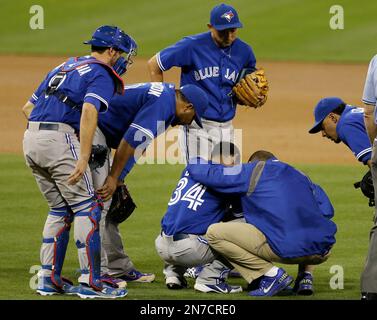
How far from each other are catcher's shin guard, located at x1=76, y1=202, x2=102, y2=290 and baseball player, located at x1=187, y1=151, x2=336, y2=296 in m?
0.82

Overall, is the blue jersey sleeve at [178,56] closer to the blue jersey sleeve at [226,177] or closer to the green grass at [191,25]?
the blue jersey sleeve at [226,177]

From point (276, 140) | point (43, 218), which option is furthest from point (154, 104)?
point (276, 140)

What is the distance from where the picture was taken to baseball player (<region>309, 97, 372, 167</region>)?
781 cm

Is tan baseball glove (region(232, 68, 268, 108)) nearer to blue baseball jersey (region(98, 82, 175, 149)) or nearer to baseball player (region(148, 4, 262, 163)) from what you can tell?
baseball player (region(148, 4, 262, 163))

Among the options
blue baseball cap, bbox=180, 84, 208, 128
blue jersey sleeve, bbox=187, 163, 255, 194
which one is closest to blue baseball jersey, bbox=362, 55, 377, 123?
blue jersey sleeve, bbox=187, 163, 255, 194

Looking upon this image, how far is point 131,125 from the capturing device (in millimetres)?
7543

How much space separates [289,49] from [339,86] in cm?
574

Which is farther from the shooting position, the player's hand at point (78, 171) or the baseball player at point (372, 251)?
the player's hand at point (78, 171)

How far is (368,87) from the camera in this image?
7.17 meters

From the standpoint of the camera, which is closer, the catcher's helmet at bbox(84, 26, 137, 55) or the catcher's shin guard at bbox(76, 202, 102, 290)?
the catcher's shin guard at bbox(76, 202, 102, 290)

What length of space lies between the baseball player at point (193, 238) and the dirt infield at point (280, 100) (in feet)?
21.7

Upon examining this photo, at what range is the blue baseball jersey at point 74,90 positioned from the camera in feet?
23.8

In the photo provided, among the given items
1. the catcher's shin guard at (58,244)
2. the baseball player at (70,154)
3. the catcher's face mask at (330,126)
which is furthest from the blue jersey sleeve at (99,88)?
the catcher's face mask at (330,126)
